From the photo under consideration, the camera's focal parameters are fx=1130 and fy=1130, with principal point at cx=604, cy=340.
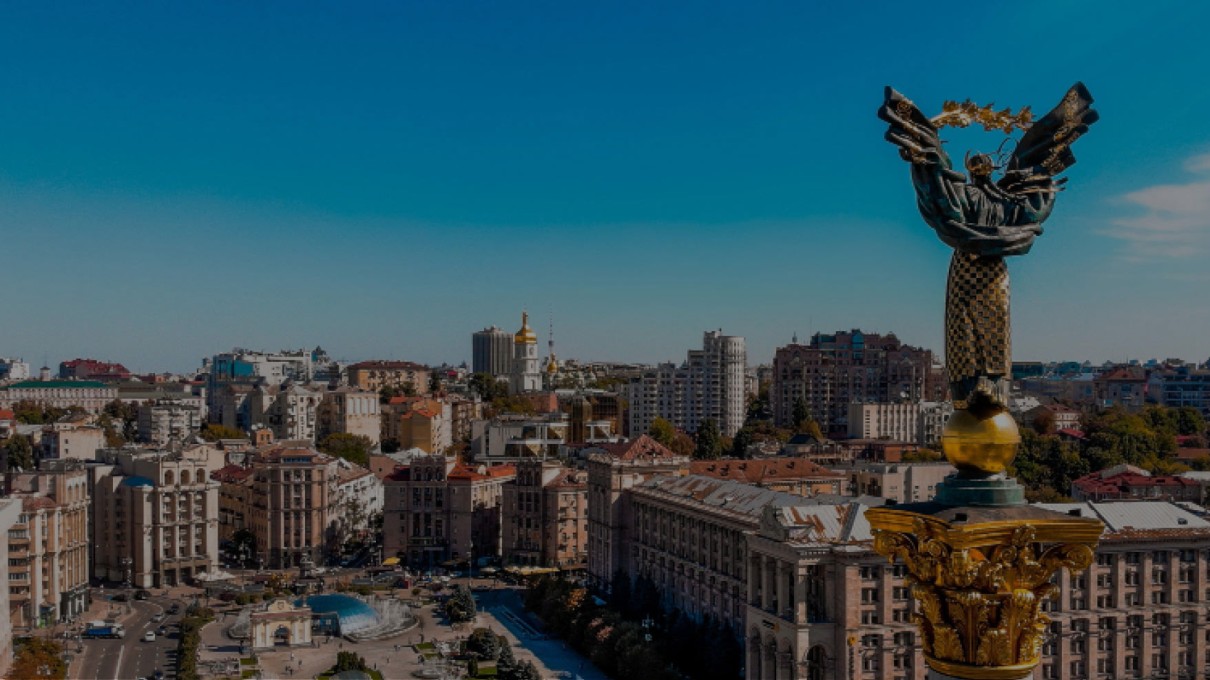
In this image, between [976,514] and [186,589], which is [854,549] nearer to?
[976,514]

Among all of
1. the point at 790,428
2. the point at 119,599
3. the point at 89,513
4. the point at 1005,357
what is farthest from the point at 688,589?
the point at 790,428

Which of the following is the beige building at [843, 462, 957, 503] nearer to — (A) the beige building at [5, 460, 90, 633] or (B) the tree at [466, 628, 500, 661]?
(B) the tree at [466, 628, 500, 661]

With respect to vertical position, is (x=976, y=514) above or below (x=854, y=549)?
above

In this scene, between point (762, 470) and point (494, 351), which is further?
point (494, 351)

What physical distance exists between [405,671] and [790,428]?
44.7 m

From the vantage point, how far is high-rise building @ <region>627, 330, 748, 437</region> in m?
78.1

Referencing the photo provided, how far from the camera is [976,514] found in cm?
460

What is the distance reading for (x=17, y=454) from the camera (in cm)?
5391

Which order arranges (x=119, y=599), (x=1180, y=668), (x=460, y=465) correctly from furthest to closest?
(x=460, y=465) → (x=119, y=599) → (x=1180, y=668)

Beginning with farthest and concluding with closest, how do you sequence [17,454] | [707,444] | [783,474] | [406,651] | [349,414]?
[349,414], [707,444], [17,454], [783,474], [406,651]

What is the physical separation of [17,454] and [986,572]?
5765 centimetres

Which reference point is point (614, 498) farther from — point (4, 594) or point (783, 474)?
point (4, 594)

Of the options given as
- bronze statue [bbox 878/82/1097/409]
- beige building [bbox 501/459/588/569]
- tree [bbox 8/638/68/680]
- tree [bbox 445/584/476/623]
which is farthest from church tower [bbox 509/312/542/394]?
bronze statue [bbox 878/82/1097/409]


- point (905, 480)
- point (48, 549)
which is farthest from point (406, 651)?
point (905, 480)
